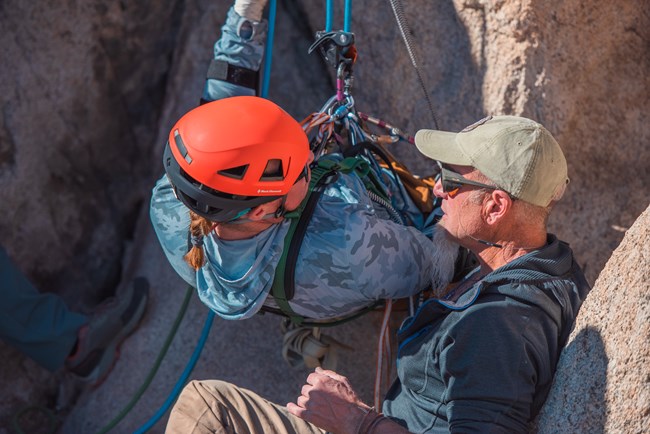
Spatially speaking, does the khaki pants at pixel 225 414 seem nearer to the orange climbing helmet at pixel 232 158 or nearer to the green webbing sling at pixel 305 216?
the green webbing sling at pixel 305 216

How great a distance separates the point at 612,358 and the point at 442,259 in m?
0.77

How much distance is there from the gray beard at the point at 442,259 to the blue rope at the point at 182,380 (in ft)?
4.31

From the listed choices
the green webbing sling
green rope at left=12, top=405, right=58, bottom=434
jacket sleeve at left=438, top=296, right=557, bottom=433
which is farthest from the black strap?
green rope at left=12, top=405, right=58, bottom=434

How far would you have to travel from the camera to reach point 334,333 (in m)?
4.12

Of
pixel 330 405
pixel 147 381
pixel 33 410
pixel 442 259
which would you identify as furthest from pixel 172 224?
pixel 33 410

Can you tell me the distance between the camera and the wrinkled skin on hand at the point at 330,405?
9.85 ft

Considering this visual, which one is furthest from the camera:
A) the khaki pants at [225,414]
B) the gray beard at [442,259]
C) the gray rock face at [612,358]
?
the khaki pants at [225,414]

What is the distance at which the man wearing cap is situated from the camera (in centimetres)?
270

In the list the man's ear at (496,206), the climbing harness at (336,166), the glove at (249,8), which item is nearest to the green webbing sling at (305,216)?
the climbing harness at (336,166)

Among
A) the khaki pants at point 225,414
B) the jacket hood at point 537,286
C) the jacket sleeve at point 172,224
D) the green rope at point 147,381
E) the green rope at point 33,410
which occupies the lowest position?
the green rope at point 33,410

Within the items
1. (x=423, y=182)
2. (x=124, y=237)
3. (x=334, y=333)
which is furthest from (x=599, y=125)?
(x=124, y=237)

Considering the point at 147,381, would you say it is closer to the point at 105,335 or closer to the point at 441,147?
the point at 105,335

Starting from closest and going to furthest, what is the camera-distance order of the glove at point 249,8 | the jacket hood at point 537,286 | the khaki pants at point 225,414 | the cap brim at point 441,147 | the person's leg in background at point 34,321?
the jacket hood at point 537,286 → the cap brim at point 441,147 → the khaki pants at point 225,414 → the glove at point 249,8 → the person's leg in background at point 34,321

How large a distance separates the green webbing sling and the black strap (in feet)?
1.67
